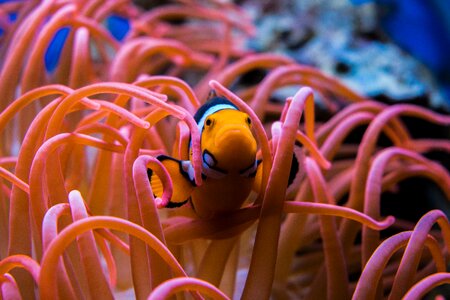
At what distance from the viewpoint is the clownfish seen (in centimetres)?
81

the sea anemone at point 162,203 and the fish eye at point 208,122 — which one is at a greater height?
the fish eye at point 208,122

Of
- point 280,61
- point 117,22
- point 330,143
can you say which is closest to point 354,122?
point 330,143

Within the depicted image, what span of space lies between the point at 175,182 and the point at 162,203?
7cm

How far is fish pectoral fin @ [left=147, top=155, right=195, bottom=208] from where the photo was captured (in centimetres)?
88

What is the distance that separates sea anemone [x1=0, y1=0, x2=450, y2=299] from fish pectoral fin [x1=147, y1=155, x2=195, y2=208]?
0.12 feet

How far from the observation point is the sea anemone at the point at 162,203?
2.64ft

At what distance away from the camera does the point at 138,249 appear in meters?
0.86

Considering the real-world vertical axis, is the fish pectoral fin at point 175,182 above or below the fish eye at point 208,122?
below

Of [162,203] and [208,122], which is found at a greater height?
[208,122]

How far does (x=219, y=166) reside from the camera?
838 millimetres

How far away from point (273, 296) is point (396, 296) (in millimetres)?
310

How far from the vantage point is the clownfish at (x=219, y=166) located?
810 mm

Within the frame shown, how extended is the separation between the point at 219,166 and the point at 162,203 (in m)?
0.11

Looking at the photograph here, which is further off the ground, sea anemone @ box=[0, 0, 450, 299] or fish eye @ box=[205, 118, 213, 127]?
fish eye @ box=[205, 118, 213, 127]
